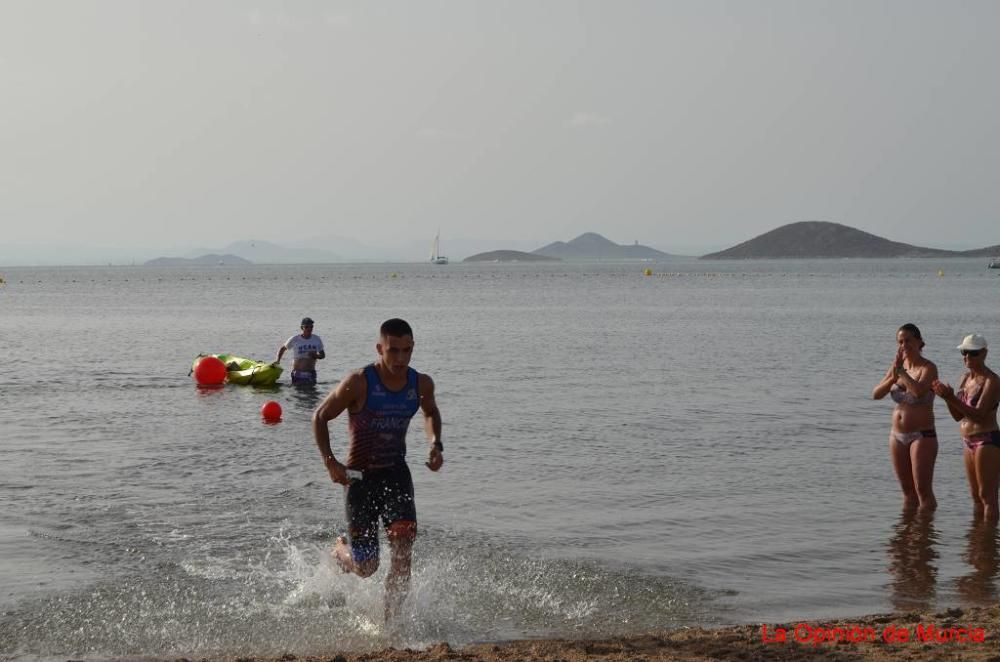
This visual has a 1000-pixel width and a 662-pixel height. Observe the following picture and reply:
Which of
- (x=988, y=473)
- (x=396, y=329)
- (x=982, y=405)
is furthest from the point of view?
(x=988, y=473)

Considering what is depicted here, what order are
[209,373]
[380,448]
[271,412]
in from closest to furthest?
[380,448] < [271,412] < [209,373]

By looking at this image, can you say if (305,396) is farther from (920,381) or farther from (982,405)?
(982,405)

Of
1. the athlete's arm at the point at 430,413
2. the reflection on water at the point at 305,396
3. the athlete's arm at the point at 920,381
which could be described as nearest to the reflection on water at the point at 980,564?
the athlete's arm at the point at 920,381

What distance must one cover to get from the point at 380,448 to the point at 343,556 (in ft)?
3.02

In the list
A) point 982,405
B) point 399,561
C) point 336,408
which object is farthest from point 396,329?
point 982,405

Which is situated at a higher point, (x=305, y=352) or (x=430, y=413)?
(x=430, y=413)

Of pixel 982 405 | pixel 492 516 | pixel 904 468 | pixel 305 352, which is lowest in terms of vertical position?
pixel 492 516

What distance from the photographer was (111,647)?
7.34 m

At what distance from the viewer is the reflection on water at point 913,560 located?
8.24 meters

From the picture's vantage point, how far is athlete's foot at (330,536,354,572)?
7445 mm

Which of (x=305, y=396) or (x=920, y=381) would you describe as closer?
(x=920, y=381)

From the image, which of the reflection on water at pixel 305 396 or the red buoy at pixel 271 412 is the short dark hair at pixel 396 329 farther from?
the reflection on water at pixel 305 396

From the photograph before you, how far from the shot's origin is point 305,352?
20812 millimetres

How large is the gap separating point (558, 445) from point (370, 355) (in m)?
18.3
